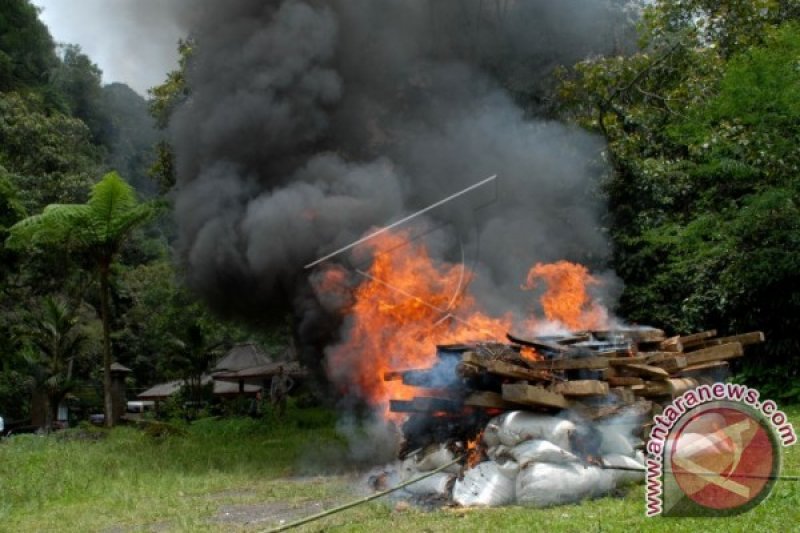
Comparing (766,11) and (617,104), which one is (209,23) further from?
(766,11)

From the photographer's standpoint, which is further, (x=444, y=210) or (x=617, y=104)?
(x=617, y=104)

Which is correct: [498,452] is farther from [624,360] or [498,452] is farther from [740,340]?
[740,340]

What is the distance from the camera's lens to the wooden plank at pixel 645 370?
24.8 ft

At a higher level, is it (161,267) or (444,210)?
(161,267)

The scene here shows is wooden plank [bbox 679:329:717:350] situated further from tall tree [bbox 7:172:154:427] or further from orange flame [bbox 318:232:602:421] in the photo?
tall tree [bbox 7:172:154:427]

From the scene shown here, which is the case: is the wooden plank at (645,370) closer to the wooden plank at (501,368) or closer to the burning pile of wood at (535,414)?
the burning pile of wood at (535,414)

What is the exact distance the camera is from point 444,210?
11867 mm

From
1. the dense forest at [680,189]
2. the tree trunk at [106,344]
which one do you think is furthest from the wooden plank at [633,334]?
the tree trunk at [106,344]

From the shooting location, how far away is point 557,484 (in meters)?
6.15

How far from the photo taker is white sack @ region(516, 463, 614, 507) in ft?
20.1

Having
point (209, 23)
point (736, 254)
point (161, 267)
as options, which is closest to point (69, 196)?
point (161, 267)

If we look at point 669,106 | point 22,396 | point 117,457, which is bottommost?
point 117,457

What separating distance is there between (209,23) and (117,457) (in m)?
7.35

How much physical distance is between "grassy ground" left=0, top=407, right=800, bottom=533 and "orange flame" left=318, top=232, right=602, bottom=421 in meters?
1.38
